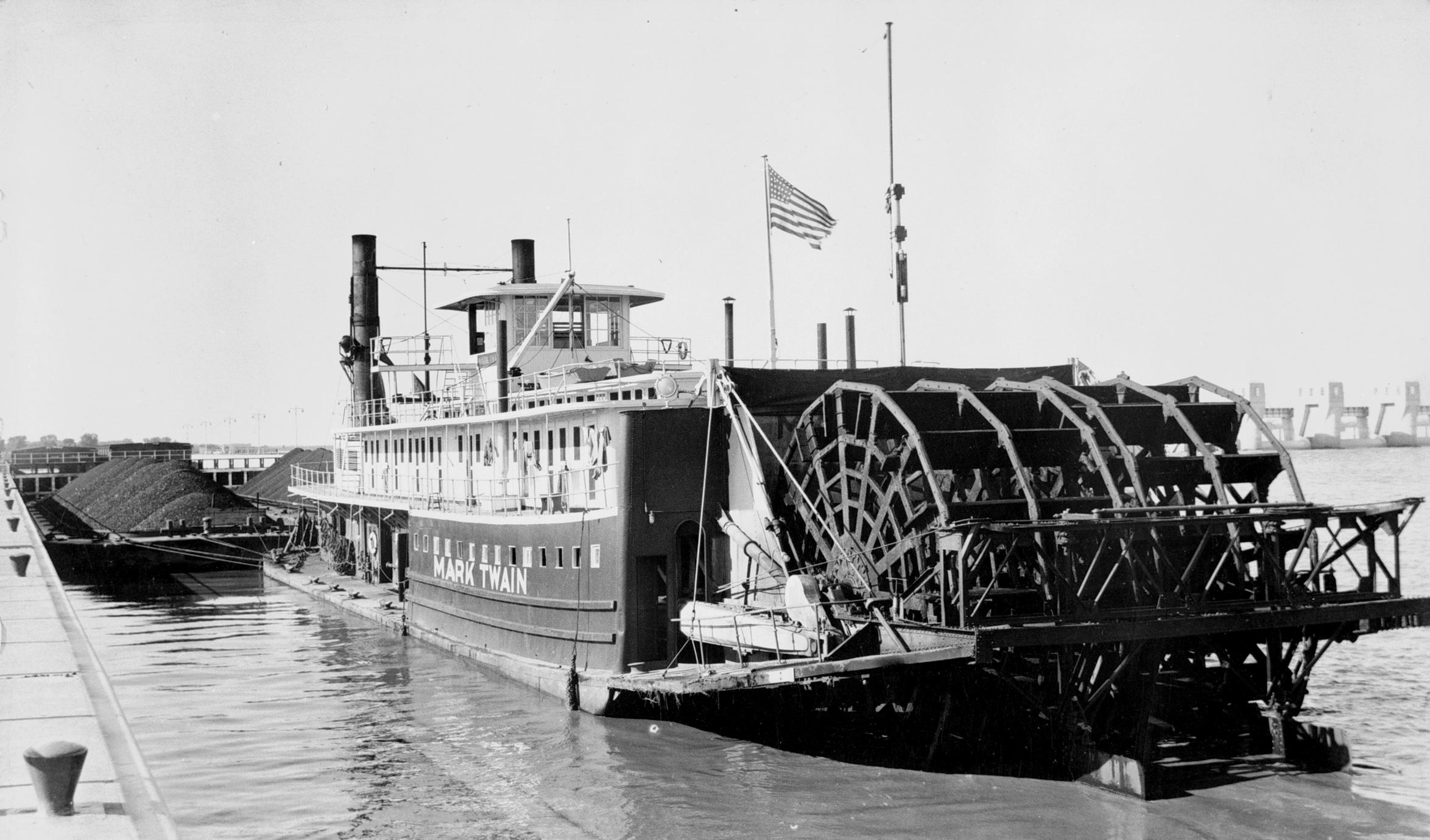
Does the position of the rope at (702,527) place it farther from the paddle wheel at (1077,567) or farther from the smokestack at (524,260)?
the smokestack at (524,260)

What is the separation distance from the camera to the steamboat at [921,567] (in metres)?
12.7

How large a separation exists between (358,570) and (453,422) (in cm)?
1194

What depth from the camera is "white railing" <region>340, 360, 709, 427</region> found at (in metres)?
18.4

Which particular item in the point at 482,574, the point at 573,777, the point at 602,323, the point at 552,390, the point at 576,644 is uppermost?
the point at 602,323

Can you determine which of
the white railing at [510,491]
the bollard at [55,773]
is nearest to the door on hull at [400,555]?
the white railing at [510,491]

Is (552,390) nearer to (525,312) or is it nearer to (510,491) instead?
(510,491)

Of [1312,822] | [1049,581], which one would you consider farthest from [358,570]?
[1312,822]

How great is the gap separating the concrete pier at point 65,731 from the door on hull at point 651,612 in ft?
20.1

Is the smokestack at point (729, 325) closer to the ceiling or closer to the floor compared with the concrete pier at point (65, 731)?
closer to the ceiling

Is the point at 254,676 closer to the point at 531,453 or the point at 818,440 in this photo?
the point at 531,453

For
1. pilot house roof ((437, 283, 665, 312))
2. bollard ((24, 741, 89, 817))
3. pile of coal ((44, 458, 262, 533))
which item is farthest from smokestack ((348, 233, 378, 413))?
bollard ((24, 741, 89, 817))

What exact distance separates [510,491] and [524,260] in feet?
35.6

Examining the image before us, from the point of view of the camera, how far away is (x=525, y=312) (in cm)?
2406

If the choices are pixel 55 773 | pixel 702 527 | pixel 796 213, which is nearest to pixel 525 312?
pixel 796 213
